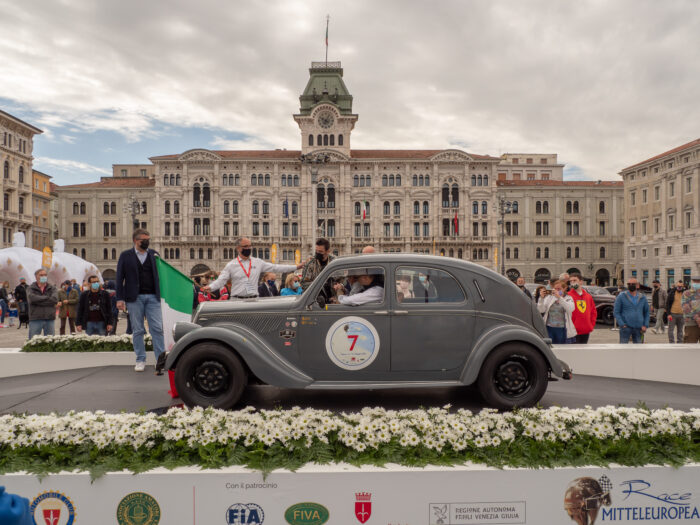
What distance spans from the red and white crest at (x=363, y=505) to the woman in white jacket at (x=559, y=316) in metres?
6.82

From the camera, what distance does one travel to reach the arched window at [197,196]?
6222 cm

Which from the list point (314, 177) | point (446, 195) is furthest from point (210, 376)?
point (446, 195)

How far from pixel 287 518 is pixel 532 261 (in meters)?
68.3

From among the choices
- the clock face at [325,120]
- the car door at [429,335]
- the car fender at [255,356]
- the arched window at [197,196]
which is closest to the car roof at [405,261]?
the car door at [429,335]

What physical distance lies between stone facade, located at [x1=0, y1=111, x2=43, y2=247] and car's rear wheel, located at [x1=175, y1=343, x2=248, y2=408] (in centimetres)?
5648

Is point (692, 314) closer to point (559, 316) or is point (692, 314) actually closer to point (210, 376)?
point (559, 316)

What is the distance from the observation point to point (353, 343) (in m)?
4.62

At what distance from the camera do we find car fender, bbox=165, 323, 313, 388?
178 inches

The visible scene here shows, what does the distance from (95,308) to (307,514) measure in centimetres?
1065

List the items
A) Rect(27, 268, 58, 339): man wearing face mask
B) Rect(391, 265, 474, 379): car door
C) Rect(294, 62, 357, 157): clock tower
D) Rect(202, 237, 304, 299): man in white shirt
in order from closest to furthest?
1. Rect(391, 265, 474, 379): car door
2. Rect(202, 237, 304, 299): man in white shirt
3. Rect(27, 268, 58, 339): man wearing face mask
4. Rect(294, 62, 357, 157): clock tower

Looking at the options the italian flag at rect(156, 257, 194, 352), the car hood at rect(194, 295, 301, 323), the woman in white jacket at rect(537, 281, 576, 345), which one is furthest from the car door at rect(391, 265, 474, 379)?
the woman in white jacket at rect(537, 281, 576, 345)

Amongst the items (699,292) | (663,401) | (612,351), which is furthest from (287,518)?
(699,292)

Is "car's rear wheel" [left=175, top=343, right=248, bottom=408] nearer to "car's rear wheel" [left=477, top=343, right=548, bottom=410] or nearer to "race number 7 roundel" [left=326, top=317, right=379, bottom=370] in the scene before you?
"race number 7 roundel" [left=326, top=317, right=379, bottom=370]

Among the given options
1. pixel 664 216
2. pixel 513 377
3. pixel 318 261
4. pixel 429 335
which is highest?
pixel 664 216
